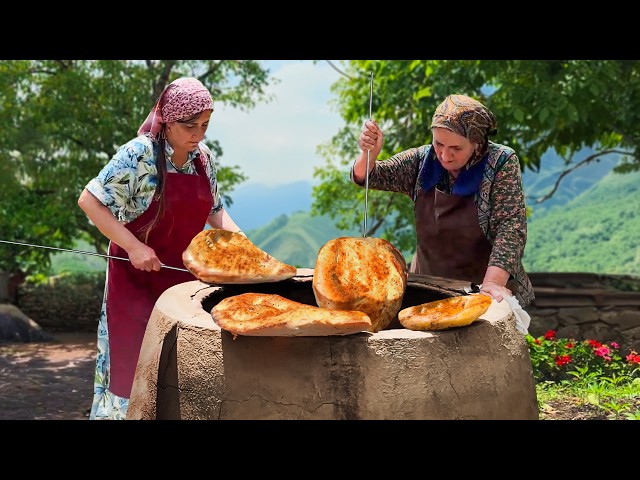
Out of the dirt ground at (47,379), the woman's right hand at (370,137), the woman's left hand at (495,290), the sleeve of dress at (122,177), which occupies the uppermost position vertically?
the woman's right hand at (370,137)

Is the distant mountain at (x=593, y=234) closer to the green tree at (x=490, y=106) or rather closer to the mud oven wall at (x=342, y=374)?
the green tree at (x=490, y=106)

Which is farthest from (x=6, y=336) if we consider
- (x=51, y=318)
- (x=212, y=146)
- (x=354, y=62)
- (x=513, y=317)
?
(x=513, y=317)

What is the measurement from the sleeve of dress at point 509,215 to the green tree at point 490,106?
366cm

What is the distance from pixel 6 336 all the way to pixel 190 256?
21.9 ft

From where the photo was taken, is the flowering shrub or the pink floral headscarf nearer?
the pink floral headscarf

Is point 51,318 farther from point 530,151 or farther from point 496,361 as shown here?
point 496,361

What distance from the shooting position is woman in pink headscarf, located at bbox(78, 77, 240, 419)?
355 centimetres

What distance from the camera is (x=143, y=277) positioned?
3.78m

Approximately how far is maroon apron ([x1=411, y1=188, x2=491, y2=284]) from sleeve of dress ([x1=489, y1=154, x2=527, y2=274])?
13cm

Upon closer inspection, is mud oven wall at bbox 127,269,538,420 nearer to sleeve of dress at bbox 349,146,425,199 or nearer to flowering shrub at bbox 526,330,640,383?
sleeve of dress at bbox 349,146,425,199

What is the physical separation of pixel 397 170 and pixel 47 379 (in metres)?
4.94

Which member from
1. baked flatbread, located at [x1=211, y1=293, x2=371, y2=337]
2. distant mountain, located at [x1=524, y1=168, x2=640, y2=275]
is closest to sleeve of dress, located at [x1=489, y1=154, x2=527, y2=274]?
baked flatbread, located at [x1=211, y1=293, x2=371, y2=337]

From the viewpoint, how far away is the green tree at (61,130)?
9250 mm

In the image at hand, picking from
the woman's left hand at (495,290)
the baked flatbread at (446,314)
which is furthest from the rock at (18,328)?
the baked flatbread at (446,314)
